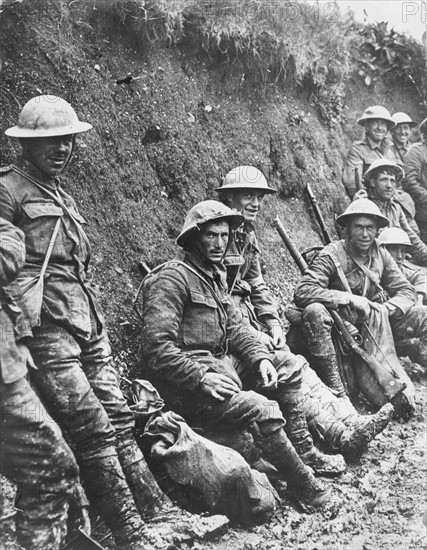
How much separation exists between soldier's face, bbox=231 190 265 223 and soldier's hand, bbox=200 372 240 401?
90.4 inches

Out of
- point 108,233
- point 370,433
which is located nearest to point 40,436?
point 108,233

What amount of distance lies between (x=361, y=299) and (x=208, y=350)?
2706mm

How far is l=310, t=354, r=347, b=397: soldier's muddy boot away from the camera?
730cm

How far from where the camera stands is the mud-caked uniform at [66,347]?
4512mm

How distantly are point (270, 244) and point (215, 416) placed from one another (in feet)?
12.2

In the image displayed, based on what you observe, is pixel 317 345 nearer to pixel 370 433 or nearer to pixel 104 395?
pixel 370 433

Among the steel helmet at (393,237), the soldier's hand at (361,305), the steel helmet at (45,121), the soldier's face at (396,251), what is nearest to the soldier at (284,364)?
the soldier's hand at (361,305)

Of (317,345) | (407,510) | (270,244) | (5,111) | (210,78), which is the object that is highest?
(210,78)

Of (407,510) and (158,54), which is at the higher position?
(158,54)

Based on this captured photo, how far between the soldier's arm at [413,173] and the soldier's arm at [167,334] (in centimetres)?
687

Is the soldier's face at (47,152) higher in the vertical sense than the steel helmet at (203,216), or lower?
higher

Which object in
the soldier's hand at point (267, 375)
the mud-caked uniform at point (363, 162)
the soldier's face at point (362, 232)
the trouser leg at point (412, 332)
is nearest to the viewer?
the soldier's hand at point (267, 375)

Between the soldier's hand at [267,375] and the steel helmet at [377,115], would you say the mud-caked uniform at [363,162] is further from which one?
the soldier's hand at [267,375]

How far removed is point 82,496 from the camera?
4.48m
